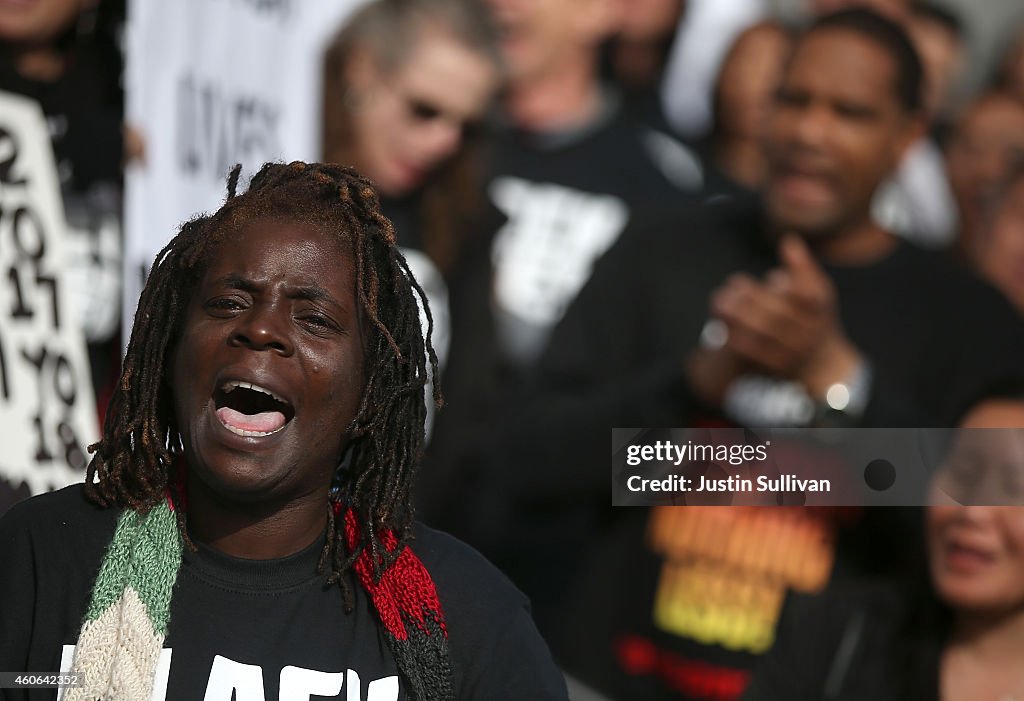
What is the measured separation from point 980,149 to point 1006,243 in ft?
1.25

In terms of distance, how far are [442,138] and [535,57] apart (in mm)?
487

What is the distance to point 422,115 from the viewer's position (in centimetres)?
443

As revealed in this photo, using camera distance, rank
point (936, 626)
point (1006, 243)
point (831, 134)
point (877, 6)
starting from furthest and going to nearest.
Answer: point (877, 6) < point (1006, 243) < point (831, 134) < point (936, 626)

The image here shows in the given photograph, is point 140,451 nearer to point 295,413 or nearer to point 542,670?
point 295,413

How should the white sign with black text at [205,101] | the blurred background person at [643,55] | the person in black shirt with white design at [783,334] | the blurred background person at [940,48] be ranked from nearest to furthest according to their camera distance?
the white sign with black text at [205,101] < the person in black shirt with white design at [783,334] < the blurred background person at [940,48] < the blurred background person at [643,55]

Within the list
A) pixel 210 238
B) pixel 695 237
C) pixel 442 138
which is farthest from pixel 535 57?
pixel 210 238

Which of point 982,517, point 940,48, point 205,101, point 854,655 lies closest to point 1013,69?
point 940,48

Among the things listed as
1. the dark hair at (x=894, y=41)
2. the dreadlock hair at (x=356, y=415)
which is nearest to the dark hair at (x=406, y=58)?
the dark hair at (x=894, y=41)

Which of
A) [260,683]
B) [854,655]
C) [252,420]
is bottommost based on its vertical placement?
[854,655]

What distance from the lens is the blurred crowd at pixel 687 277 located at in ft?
11.3

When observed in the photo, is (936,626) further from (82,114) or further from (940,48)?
(82,114)

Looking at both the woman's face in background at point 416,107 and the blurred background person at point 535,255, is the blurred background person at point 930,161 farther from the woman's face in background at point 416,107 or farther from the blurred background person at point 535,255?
the woman's face in background at point 416,107

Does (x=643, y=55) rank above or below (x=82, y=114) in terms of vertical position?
above

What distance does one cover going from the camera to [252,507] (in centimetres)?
209
